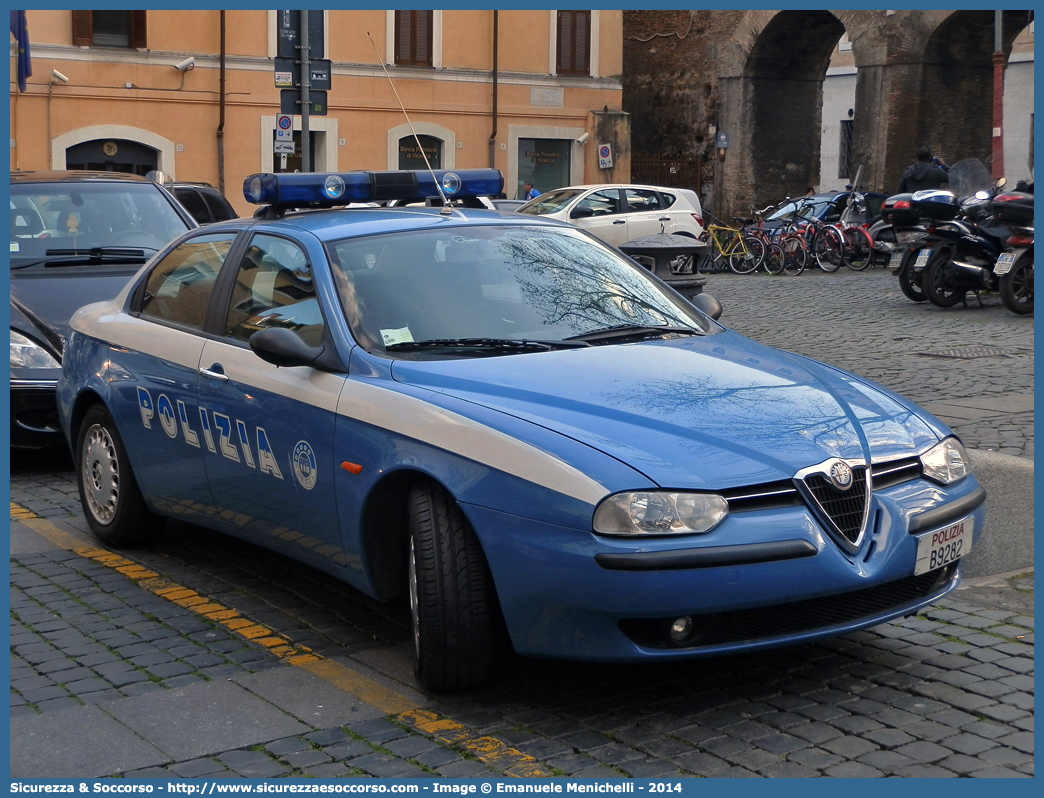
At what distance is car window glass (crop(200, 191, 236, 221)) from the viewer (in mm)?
15598

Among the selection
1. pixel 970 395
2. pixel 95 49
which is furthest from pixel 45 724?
pixel 95 49

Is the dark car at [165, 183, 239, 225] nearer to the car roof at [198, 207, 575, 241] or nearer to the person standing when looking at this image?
the car roof at [198, 207, 575, 241]

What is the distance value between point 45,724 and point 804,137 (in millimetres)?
34448

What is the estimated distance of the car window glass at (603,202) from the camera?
79.5ft

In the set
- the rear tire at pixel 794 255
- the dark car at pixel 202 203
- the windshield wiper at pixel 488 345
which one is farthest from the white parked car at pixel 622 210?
the windshield wiper at pixel 488 345

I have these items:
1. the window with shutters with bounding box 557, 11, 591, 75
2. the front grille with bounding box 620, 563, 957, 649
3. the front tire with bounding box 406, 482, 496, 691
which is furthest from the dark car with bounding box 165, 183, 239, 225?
the window with shutters with bounding box 557, 11, 591, 75

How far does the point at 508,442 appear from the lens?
12.9ft

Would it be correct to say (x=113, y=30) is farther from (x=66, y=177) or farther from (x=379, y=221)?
(x=379, y=221)

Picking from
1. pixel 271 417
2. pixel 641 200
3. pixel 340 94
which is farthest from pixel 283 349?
pixel 340 94

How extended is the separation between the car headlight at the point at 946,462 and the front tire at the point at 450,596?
1.44 m

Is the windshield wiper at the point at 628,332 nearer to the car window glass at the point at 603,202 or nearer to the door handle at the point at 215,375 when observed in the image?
the door handle at the point at 215,375

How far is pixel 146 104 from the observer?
2914 centimetres

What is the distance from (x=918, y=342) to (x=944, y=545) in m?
8.54

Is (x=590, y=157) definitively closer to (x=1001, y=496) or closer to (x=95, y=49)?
(x=95, y=49)
